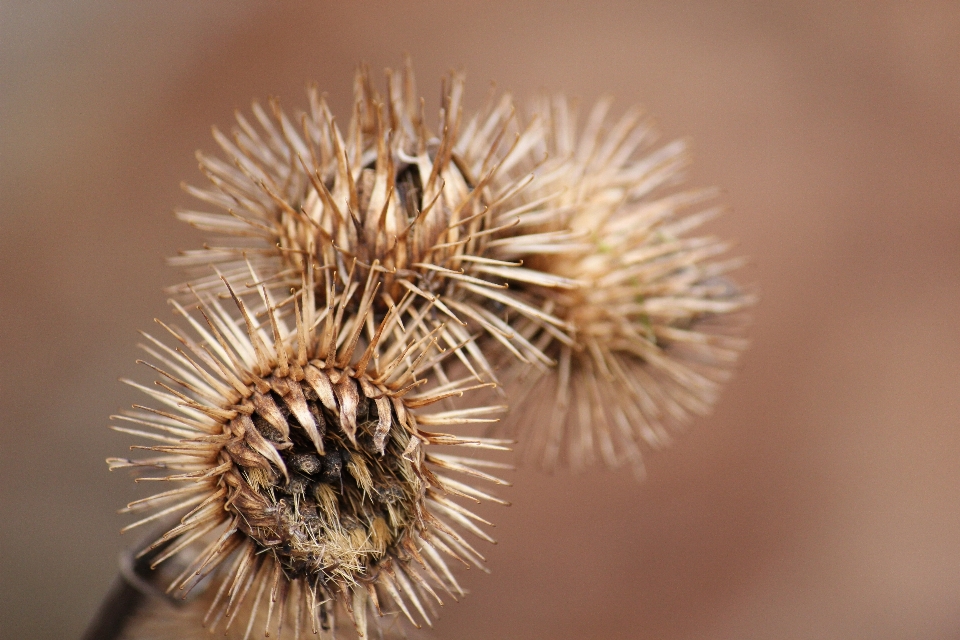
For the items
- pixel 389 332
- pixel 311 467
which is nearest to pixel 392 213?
pixel 389 332

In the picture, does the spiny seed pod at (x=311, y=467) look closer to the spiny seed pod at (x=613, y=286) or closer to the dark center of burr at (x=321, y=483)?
the dark center of burr at (x=321, y=483)

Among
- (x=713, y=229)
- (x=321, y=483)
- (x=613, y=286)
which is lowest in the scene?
(x=321, y=483)

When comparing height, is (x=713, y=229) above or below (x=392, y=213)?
above

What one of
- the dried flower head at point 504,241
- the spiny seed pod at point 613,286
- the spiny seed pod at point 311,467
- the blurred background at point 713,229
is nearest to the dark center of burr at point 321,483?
the spiny seed pod at point 311,467

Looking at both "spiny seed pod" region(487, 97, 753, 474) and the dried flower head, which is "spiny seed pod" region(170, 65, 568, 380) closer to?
the dried flower head

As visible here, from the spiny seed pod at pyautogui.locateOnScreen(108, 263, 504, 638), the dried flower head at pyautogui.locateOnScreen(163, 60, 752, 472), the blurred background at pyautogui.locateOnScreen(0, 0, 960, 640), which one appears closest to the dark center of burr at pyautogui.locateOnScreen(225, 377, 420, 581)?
the spiny seed pod at pyautogui.locateOnScreen(108, 263, 504, 638)

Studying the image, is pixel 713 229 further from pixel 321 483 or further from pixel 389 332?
pixel 321 483
